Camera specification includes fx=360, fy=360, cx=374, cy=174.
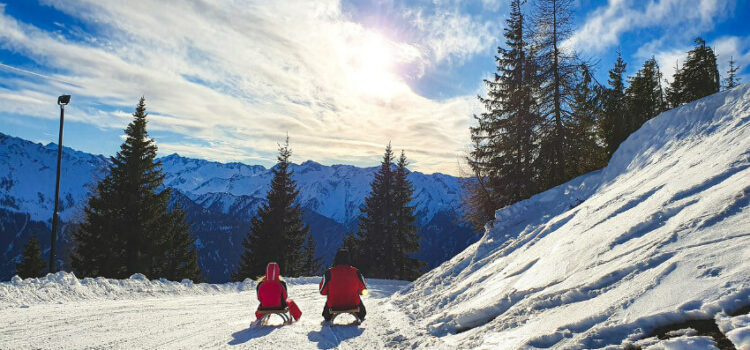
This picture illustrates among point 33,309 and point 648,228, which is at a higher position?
point 648,228

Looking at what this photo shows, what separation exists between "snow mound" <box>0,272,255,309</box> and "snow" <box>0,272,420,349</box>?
0.02 metres

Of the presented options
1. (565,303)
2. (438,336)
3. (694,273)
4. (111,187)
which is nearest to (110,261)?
(111,187)

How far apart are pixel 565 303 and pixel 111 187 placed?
24.5 m

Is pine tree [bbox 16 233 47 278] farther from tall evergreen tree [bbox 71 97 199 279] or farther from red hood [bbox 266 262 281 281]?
red hood [bbox 266 262 281 281]

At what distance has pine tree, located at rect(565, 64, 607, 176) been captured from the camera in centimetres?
1756

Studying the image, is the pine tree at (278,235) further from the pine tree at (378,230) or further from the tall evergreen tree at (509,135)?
the tall evergreen tree at (509,135)

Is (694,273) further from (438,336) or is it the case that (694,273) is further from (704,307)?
(438,336)

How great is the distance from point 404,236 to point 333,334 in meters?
26.1

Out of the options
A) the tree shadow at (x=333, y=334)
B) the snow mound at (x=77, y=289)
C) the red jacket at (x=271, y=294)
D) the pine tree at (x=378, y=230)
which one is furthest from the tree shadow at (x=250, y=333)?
the pine tree at (x=378, y=230)

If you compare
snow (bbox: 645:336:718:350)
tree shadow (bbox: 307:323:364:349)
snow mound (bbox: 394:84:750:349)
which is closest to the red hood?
tree shadow (bbox: 307:323:364:349)

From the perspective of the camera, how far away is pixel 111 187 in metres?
21.1

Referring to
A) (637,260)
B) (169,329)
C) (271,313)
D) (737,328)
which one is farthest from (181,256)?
(737,328)

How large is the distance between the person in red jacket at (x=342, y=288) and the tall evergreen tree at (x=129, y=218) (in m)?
18.1

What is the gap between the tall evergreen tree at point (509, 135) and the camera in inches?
777
